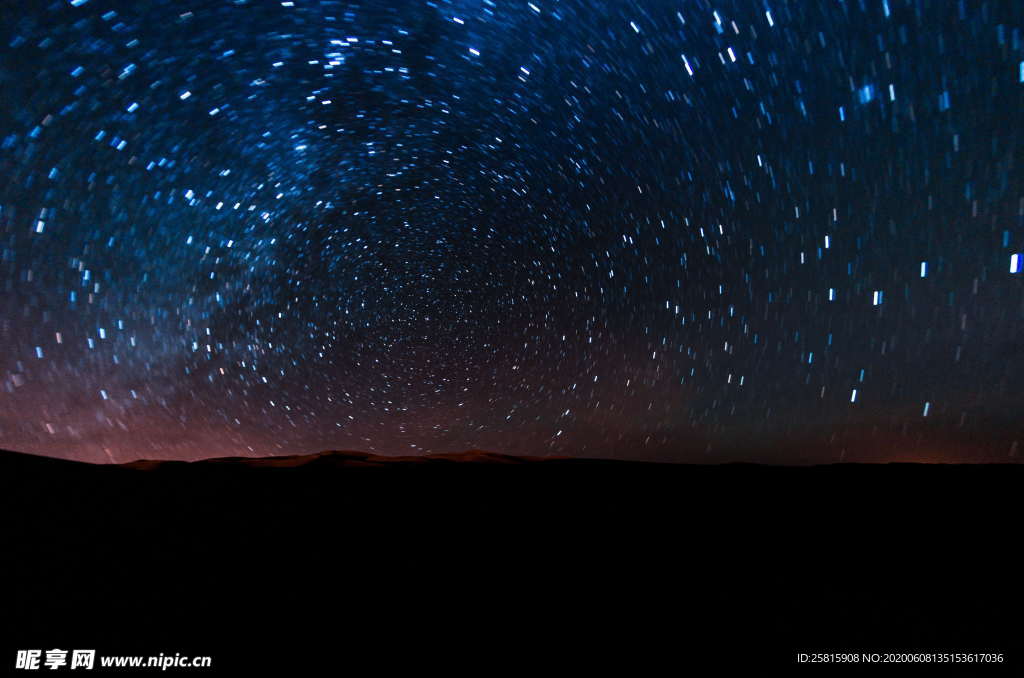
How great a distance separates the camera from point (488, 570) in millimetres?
3807

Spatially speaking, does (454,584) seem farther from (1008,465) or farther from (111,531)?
(1008,465)

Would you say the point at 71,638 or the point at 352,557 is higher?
the point at 71,638

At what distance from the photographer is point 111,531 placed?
392 centimetres

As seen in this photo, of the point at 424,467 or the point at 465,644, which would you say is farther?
the point at 424,467

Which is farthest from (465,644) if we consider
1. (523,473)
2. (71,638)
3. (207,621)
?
(523,473)

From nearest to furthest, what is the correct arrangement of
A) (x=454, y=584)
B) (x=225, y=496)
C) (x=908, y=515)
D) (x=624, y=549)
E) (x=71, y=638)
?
(x=71, y=638)
(x=454, y=584)
(x=624, y=549)
(x=225, y=496)
(x=908, y=515)

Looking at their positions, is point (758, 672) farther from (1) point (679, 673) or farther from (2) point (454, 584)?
(2) point (454, 584)

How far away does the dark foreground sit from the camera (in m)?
2.95

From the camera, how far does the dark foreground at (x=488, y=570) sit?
2953mm

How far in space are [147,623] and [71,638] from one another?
0.36m

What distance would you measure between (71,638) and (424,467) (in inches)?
136

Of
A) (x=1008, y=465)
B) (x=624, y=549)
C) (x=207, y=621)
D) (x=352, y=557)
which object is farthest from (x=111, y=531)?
(x=1008, y=465)

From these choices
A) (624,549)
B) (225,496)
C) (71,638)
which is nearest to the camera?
(71,638)

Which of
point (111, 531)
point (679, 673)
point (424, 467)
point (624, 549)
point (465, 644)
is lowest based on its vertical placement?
point (424, 467)
